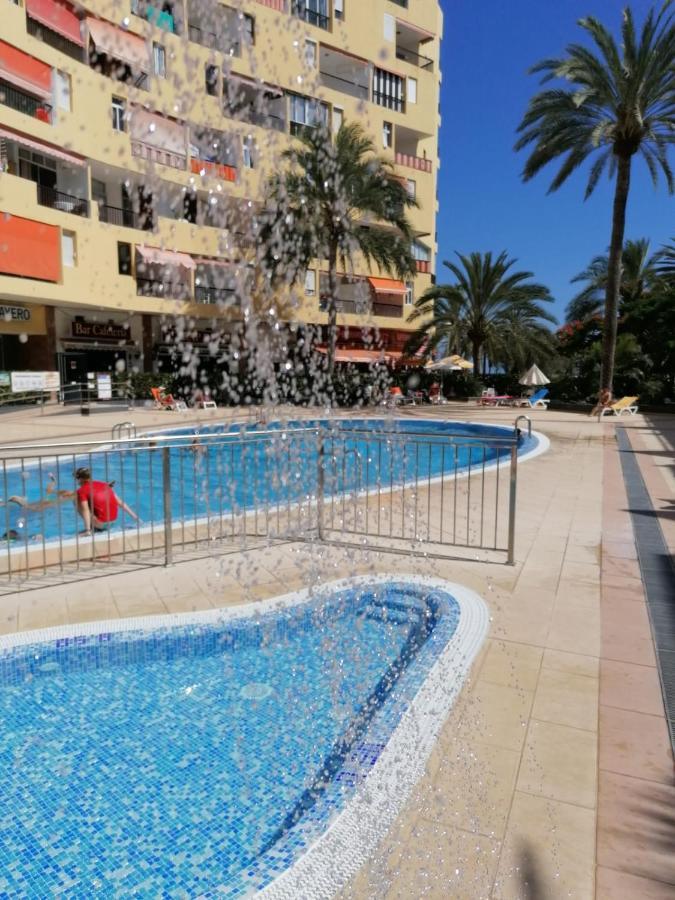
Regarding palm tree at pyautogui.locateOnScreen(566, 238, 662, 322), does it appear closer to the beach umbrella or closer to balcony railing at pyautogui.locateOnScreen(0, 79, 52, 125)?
the beach umbrella

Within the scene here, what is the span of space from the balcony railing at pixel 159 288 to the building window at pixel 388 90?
1675 centimetres

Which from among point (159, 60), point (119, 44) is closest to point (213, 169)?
point (159, 60)

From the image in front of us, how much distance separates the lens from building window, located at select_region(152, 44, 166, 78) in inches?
1210

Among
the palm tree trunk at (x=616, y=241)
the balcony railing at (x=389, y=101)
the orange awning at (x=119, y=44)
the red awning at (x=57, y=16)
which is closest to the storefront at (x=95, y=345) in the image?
the red awning at (x=57, y=16)

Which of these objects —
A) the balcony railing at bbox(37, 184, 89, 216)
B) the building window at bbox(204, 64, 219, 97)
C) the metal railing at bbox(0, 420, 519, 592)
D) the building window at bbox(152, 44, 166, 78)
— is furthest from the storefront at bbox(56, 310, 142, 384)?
the metal railing at bbox(0, 420, 519, 592)

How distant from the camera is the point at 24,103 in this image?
23891mm

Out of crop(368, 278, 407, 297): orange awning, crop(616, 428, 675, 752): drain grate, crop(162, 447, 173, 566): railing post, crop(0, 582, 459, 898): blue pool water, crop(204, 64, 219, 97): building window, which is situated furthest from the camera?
crop(368, 278, 407, 297): orange awning

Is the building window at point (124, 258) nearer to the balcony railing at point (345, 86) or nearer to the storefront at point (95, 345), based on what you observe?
the storefront at point (95, 345)

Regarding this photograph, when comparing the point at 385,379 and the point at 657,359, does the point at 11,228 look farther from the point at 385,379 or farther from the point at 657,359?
the point at 657,359

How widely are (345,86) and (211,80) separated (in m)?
9.54

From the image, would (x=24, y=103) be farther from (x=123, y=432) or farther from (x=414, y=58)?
(x=414, y=58)

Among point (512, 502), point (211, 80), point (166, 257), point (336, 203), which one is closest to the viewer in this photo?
point (512, 502)

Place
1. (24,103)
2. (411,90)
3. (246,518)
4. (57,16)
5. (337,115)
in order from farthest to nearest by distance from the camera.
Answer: (411,90) → (337,115) → (57,16) → (24,103) → (246,518)

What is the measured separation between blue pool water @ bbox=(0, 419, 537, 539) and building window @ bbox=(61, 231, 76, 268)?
38.1ft
